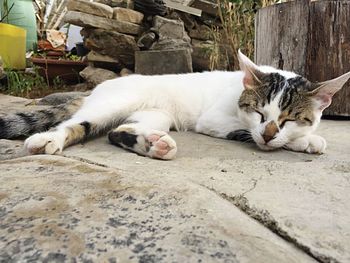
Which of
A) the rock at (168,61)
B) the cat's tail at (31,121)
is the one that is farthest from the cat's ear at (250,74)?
the rock at (168,61)

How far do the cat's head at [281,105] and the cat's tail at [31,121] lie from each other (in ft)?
3.26

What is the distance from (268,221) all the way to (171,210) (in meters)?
0.25

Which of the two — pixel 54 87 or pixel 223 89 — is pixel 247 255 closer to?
pixel 223 89

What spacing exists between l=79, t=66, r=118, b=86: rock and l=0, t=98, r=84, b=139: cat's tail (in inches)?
122

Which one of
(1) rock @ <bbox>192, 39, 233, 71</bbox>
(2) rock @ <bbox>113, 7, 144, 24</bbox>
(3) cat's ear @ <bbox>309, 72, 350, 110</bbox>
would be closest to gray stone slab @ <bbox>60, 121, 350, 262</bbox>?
(3) cat's ear @ <bbox>309, 72, 350, 110</bbox>

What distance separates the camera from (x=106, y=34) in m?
5.10

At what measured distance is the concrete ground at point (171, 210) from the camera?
2.54ft

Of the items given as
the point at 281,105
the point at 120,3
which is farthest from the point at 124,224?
the point at 120,3

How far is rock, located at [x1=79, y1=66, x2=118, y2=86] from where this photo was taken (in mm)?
5195

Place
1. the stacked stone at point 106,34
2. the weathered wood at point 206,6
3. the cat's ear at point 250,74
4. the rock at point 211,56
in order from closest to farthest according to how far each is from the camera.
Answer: the cat's ear at point 250,74, the rock at point 211,56, the stacked stone at point 106,34, the weathered wood at point 206,6

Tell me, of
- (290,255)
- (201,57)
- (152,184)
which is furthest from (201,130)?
(201,57)

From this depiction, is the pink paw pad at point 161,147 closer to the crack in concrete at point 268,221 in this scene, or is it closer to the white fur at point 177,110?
the white fur at point 177,110

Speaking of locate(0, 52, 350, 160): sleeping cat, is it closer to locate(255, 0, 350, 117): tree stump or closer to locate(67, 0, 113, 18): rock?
locate(255, 0, 350, 117): tree stump

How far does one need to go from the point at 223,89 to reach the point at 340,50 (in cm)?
106
